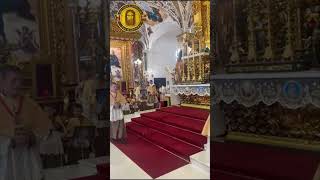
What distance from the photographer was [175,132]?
26.5 feet

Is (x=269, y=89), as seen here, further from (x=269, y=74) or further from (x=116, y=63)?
(x=116, y=63)

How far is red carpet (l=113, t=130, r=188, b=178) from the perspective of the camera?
21.0ft

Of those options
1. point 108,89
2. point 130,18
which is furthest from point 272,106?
point 130,18

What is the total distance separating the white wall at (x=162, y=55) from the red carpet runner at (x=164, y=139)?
1.16 meters

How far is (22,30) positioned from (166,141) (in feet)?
17.7

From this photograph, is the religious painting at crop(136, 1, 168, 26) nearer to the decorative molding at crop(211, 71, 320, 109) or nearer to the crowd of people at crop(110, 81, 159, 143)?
the crowd of people at crop(110, 81, 159, 143)

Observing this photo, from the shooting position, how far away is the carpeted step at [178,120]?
7.57 meters

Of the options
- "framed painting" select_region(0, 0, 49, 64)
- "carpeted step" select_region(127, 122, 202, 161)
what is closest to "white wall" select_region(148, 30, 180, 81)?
"carpeted step" select_region(127, 122, 202, 161)

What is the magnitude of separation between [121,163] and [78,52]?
3.92 m

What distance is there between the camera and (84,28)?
11.0 ft

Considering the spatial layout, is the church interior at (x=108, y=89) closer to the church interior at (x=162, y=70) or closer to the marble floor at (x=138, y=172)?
the marble floor at (x=138, y=172)

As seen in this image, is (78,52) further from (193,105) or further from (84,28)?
(193,105)

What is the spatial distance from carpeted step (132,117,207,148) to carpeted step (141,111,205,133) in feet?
0.32

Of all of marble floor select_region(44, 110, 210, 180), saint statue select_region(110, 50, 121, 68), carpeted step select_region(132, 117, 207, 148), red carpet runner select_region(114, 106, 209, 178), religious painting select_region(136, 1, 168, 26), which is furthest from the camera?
religious painting select_region(136, 1, 168, 26)
